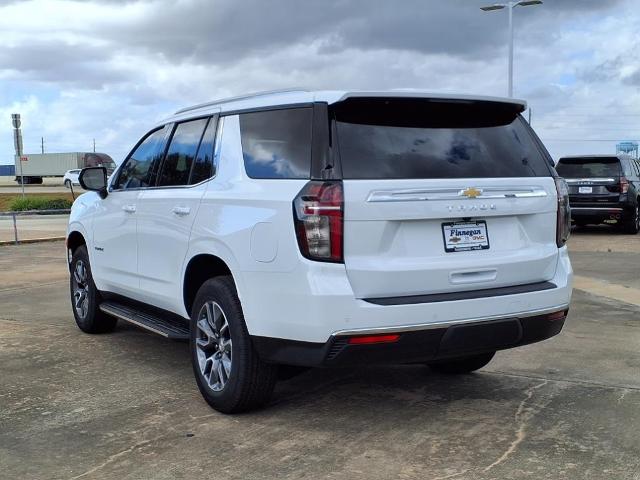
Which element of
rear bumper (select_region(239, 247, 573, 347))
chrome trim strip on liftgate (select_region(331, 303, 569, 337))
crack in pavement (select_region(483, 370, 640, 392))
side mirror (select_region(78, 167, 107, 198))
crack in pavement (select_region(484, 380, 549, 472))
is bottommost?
crack in pavement (select_region(483, 370, 640, 392))

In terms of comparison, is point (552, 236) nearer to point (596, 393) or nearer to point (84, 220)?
point (596, 393)

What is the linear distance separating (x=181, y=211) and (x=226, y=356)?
3.35ft

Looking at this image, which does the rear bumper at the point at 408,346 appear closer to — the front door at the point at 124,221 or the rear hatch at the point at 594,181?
the front door at the point at 124,221

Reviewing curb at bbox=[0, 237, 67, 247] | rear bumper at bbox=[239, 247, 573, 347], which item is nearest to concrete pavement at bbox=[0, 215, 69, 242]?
curb at bbox=[0, 237, 67, 247]

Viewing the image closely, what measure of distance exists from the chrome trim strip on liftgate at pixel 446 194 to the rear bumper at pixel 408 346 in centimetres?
66

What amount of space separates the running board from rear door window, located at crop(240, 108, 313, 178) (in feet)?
4.32

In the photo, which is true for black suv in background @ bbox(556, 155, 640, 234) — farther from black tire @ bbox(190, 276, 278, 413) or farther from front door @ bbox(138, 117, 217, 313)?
black tire @ bbox(190, 276, 278, 413)

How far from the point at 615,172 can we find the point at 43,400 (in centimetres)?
1384

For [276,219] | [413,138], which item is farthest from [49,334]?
[413,138]

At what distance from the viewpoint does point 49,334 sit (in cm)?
660

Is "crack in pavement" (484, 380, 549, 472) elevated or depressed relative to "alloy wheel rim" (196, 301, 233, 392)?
depressed

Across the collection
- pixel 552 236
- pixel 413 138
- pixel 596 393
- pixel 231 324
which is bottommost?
pixel 596 393

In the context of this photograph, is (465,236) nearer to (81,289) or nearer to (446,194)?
(446,194)

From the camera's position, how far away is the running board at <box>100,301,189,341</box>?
15.8 feet
